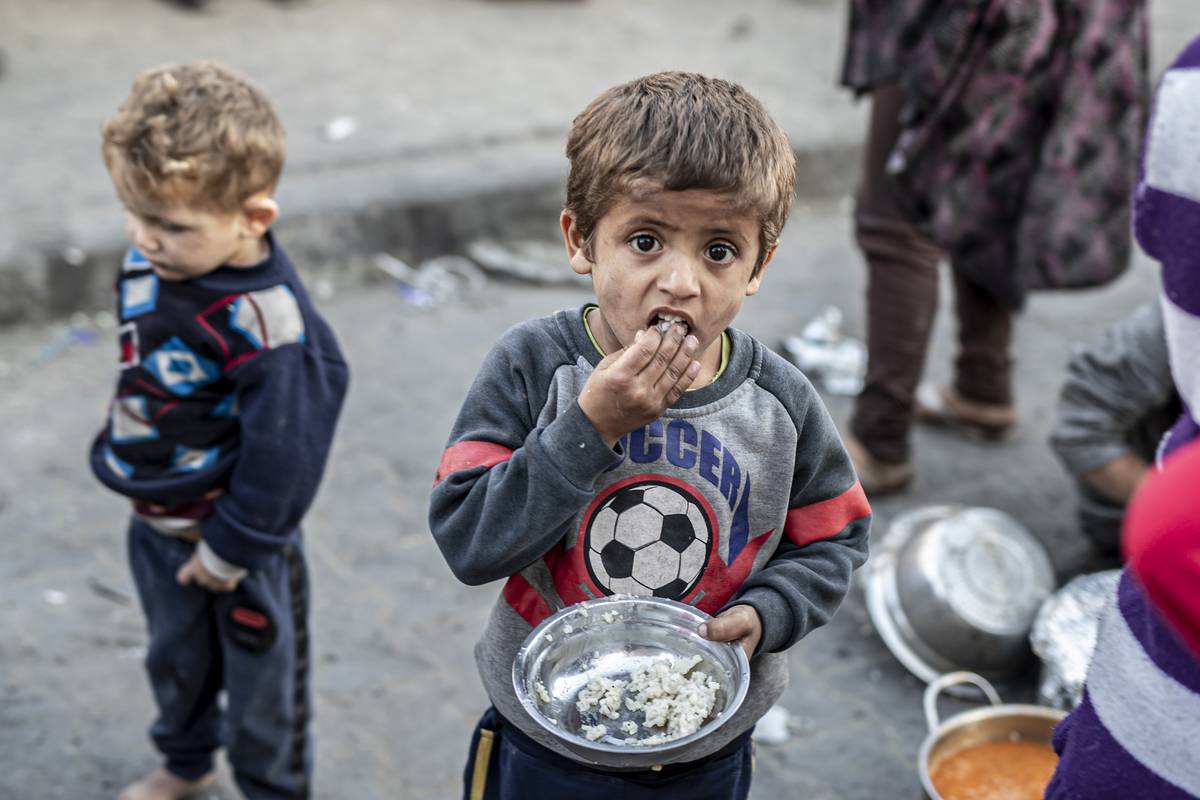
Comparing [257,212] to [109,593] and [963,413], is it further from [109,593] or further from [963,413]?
[963,413]

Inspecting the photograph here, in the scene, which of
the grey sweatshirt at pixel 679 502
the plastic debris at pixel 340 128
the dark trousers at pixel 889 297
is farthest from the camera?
the plastic debris at pixel 340 128

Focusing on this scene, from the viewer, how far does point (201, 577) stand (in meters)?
2.46

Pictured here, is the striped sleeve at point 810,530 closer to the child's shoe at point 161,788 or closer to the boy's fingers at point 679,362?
the boy's fingers at point 679,362

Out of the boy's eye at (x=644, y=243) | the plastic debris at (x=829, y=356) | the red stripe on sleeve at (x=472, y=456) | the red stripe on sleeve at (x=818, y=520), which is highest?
the boy's eye at (x=644, y=243)

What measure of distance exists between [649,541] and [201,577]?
110 centimetres

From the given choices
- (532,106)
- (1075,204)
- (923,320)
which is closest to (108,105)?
(532,106)

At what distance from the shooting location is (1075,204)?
12.2ft

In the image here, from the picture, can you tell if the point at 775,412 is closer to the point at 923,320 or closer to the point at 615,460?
the point at 615,460

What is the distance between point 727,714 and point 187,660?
141 centimetres

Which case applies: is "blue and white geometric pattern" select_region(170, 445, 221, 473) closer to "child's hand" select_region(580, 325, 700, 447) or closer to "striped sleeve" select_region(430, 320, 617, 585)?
"striped sleeve" select_region(430, 320, 617, 585)

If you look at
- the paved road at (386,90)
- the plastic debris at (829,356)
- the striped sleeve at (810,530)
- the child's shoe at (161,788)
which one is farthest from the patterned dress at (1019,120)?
the child's shoe at (161,788)

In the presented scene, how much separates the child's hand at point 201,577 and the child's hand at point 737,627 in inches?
44.9

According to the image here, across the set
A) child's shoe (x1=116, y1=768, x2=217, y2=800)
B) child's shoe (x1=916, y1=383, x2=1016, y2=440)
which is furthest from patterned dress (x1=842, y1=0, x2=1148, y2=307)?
child's shoe (x1=116, y1=768, x2=217, y2=800)

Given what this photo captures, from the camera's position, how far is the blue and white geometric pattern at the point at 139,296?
238cm
